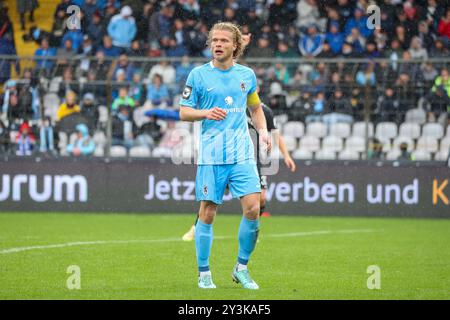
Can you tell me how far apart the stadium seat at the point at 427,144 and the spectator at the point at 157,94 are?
A: 480 centimetres

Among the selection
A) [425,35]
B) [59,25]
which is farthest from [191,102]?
[59,25]

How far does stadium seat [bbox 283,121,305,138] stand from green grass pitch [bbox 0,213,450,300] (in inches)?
63.7

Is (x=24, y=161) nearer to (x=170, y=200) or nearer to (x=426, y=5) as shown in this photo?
(x=170, y=200)

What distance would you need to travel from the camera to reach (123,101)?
1911cm

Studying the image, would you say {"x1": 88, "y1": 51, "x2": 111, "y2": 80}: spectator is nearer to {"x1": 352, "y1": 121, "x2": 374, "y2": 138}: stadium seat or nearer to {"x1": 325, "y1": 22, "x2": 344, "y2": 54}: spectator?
{"x1": 352, "y1": 121, "x2": 374, "y2": 138}: stadium seat

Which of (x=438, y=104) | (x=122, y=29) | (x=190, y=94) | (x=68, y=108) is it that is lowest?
(x=68, y=108)

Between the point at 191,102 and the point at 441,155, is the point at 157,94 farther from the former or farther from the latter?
the point at 191,102

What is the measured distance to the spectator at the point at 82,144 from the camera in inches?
747

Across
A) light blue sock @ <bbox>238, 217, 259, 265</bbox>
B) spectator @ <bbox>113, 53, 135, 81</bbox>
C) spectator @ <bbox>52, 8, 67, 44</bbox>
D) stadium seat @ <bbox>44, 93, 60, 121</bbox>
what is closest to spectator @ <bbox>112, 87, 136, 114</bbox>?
spectator @ <bbox>113, 53, 135, 81</bbox>

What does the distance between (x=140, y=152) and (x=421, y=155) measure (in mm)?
5276

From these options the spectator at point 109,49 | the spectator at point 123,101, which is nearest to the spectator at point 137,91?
the spectator at point 123,101

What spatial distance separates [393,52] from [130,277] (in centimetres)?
1370

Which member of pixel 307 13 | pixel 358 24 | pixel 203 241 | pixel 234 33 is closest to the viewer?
pixel 234 33

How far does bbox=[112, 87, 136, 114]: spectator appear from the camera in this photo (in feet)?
62.7
